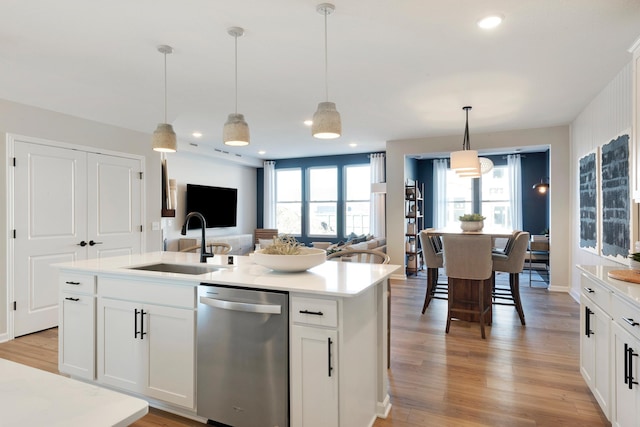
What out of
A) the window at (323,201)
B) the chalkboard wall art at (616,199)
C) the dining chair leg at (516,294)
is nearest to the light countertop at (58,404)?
the chalkboard wall art at (616,199)

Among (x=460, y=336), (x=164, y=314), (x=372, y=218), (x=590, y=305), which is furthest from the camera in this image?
(x=372, y=218)

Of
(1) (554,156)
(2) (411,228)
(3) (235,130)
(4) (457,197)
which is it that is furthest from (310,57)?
(4) (457,197)

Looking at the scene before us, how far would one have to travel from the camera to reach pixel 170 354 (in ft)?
7.32

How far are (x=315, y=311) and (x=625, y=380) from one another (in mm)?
1558

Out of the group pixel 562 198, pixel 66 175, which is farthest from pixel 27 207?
pixel 562 198

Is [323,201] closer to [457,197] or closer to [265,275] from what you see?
[457,197]

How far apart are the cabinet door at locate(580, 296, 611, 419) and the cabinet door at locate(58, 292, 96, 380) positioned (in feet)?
10.3

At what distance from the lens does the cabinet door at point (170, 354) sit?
218cm

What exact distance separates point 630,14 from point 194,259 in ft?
11.7

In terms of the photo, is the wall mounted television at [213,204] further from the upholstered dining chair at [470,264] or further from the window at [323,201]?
the upholstered dining chair at [470,264]

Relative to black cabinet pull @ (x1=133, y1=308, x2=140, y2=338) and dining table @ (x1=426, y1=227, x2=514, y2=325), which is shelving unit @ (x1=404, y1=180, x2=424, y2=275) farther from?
black cabinet pull @ (x1=133, y1=308, x2=140, y2=338)

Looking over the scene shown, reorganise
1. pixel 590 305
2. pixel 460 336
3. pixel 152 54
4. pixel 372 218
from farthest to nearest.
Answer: pixel 372 218, pixel 460 336, pixel 152 54, pixel 590 305

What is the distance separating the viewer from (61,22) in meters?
2.63

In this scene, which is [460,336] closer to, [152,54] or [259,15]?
[259,15]
